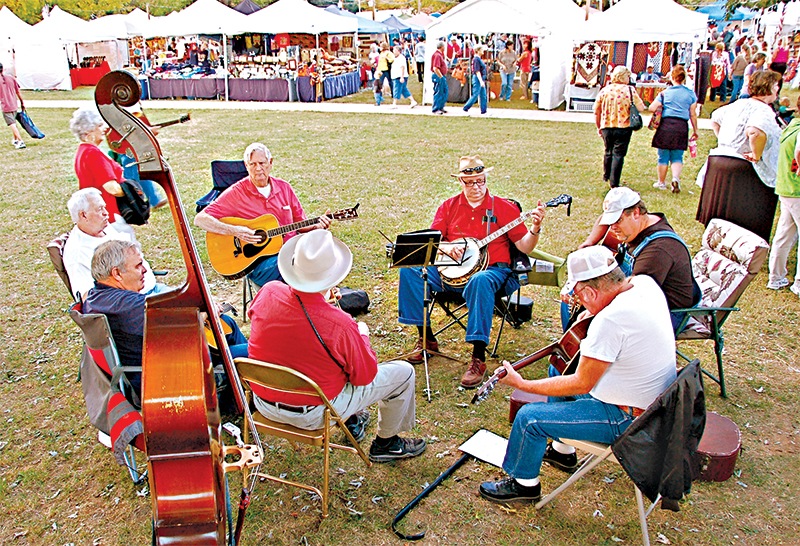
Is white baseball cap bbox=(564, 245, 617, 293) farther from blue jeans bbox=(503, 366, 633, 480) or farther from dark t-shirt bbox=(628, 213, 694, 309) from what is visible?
dark t-shirt bbox=(628, 213, 694, 309)

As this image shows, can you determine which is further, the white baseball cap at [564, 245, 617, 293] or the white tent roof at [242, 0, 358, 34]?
the white tent roof at [242, 0, 358, 34]

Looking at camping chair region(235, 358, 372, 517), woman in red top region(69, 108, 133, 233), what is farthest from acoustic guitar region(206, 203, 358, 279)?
camping chair region(235, 358, 372, 517)

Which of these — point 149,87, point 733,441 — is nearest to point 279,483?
point 733,441

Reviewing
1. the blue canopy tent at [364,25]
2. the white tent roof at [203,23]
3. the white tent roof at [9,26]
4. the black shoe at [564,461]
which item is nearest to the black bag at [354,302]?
the black shoe at [564,461]

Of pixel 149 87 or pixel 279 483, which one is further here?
pixel 149 87

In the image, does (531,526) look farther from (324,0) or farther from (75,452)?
(324,0)

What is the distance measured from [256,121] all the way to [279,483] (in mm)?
13574

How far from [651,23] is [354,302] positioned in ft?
43.9

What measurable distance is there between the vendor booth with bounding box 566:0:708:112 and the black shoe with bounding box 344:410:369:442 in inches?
556

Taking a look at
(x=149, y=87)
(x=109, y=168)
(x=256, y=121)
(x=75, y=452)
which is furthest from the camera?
(x=149, y=87)

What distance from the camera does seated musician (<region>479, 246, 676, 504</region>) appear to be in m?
2.74

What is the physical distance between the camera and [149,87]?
2083cm

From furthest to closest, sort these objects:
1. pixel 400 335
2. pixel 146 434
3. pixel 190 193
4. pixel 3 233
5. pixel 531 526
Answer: pixel 190 193
pixel 3 233
pixel 400 335
pixel 531 526
pixel 146 434

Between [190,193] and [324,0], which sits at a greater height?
[324,0]
